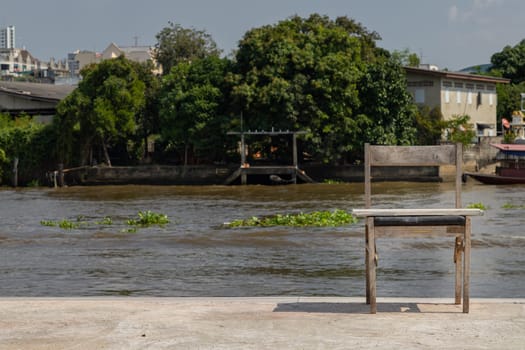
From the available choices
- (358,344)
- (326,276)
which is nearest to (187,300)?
(358,344)

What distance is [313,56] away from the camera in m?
54.9

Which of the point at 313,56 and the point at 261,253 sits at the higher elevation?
the point at 313,56

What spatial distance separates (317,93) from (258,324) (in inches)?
1791

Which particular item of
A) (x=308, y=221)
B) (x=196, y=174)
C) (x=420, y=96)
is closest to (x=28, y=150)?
(x=196, y=174)

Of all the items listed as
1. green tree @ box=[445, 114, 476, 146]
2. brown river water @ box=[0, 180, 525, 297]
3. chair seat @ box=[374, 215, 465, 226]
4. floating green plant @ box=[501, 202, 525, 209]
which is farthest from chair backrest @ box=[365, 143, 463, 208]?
green tree @ box=[445, 114, 476, 146]

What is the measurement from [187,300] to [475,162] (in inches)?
1964

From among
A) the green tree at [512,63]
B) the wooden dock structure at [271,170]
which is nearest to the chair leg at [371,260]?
the wooden dock structure at [271,170]

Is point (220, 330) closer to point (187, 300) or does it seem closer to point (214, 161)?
point (187, 300)

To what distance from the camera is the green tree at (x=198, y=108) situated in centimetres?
5419

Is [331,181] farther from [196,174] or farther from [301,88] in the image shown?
[196,174]

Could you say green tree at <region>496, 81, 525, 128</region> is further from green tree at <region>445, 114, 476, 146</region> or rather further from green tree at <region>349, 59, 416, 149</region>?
green tree at <region>349, 59, 416, 149</region>

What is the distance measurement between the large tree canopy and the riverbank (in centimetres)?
4282

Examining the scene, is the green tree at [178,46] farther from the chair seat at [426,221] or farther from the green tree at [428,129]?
the chair seat at [426,221]

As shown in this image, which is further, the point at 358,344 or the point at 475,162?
the point at 475,162
